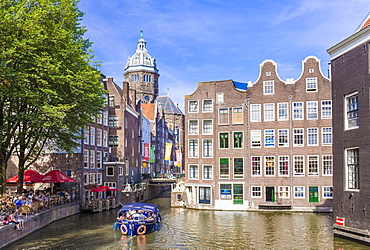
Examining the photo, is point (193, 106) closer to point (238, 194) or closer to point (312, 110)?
point (238, 194)

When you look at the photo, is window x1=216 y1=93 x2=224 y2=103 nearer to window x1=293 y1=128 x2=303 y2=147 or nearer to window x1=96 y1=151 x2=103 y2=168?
window x1=293 y1=128 x2=303 y2=147

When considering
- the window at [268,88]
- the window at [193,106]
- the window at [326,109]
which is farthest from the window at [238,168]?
the window at [326,109]

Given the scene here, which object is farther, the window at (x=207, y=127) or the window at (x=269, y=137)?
the window at (x=207, y=127)

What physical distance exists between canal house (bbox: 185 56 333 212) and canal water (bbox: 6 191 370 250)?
15.0ft

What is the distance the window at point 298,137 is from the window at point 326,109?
293 cm

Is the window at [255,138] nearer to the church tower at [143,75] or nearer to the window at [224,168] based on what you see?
the window at [224,168]

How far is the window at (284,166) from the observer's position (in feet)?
147

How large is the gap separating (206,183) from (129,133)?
20850 millimetres

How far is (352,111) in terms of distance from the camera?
80.5 feet

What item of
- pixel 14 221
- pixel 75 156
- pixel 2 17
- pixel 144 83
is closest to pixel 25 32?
pixel 2 17

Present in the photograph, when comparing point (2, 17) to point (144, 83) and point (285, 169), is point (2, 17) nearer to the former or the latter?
point (285, 169)

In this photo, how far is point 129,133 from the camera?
6356cm

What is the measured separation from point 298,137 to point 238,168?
25.2ft

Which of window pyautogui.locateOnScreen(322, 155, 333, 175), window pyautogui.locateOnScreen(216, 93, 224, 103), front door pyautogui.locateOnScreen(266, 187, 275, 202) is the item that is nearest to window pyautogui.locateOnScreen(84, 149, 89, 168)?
window pyautogui.locateOnScreen(216, 93, 224, 103)
